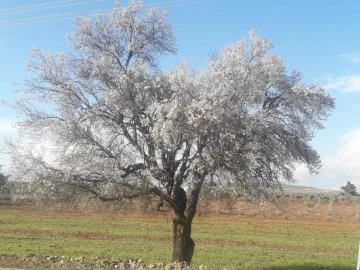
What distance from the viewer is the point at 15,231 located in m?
43.5

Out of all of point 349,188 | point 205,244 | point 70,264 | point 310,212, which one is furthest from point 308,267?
point 349,188

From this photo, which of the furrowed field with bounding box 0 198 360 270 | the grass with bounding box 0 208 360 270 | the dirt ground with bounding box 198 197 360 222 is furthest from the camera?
the dirt ground with bounding box 198 197 360 222

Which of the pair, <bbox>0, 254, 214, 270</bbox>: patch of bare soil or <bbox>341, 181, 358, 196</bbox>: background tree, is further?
<bbox>341, 181, 358, 196</bbox>: background tree

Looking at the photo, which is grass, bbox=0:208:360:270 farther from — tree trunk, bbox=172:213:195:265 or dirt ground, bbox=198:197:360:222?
dirt ground, bbox=198:197:360:222

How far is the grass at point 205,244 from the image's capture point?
27609 mm

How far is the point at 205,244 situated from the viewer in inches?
1436

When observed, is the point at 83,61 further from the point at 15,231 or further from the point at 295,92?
the point at 15,231

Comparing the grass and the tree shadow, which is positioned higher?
the grass

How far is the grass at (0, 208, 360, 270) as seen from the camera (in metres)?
27.6

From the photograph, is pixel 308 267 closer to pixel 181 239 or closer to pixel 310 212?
pixel 181 239

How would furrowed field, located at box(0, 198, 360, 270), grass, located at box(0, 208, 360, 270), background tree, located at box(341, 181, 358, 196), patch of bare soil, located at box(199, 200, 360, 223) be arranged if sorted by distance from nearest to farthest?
furrowed field, located at box(0, 198, 360, 270)
grass, located at box(0, 208, 360, 270)
patch of bare soil, located at box(199, 200, 360, 223)
background tree, located at box(341, 181, 358, 196)

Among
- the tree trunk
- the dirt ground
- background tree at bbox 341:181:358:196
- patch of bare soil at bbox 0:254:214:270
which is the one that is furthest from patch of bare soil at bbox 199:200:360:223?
background tree at bbox 341:181:358:196

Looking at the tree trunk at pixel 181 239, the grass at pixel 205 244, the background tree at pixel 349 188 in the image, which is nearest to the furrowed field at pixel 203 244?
the grass at pixel 205 244

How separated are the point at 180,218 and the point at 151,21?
→ 7.60 m
